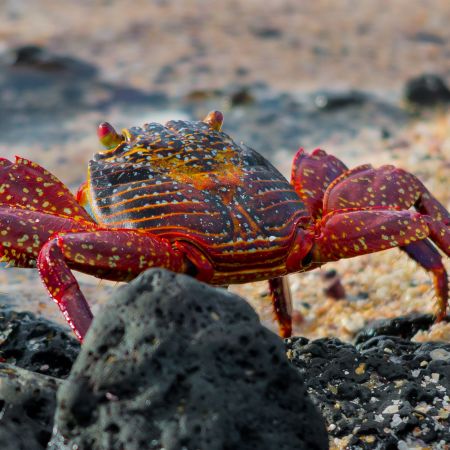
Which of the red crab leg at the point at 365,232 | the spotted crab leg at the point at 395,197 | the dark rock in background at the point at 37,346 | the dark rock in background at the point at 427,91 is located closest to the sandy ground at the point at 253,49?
the dark rock in background at the point at 427,91

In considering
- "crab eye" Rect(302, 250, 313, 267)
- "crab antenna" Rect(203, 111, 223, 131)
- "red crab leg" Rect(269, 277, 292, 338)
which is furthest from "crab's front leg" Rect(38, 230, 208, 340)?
"red crab leg" Rect(269, 277, 292, 338)

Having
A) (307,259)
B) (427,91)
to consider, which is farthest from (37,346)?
(427,91)

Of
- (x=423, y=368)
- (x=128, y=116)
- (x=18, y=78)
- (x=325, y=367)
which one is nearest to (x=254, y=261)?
(x=325, y=367)

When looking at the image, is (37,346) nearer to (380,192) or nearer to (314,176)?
(314,176)

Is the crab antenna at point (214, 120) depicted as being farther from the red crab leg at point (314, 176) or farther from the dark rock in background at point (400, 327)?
the dark rock in background at point (400, 327)

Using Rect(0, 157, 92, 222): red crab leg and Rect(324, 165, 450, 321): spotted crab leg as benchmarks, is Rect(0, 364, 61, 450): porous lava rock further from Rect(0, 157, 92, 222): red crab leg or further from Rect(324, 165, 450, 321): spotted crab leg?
Rect(324, 165, 450, 321): spotted crab leg

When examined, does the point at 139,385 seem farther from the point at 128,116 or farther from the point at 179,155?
the point at 128,116
